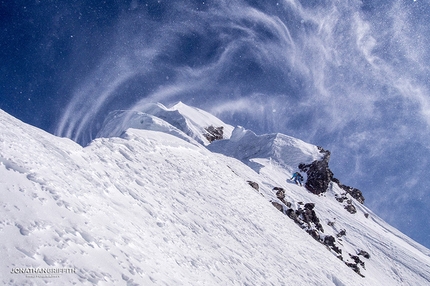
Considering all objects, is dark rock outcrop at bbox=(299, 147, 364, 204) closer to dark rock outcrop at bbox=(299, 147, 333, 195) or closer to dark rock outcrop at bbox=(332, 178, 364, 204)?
dark rock outcrop at bbox=(299, 147, 333, 195)

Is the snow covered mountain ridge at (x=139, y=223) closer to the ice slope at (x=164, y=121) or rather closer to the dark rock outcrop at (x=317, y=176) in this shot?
the dark rock outcrop at (x=317, y=176)

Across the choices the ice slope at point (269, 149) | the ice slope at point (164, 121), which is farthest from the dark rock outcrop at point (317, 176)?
the ice slope at point (164, 121)

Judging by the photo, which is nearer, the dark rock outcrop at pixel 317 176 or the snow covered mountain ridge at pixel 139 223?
the snow covered mountain ridge at pixel 139 223

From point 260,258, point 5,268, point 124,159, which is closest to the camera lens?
point 5,268

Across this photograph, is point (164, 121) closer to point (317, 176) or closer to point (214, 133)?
point (214, 133)

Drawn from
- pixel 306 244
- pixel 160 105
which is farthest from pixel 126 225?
pixel 160 105

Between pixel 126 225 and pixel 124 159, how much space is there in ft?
17.6

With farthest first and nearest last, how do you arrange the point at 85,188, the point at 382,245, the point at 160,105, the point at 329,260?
the point at 160,105, the point at 382,245, the point at 329,260, the point at 85,188

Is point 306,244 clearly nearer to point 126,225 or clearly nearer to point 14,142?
point 126,225

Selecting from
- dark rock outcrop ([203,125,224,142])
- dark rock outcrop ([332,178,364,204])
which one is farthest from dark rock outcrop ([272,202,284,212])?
dark rock outcrop ([203,125,224,142])

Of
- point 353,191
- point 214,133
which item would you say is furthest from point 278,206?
point 214,133

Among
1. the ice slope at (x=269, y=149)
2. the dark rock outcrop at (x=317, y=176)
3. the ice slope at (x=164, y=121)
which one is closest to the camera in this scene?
the dark rock outcrop at (x=317, y=176)

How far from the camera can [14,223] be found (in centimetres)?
480

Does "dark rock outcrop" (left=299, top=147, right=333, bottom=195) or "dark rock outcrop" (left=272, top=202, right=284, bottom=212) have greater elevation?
"dark rock outcrop" (left=299, top=147, right=333, bottom=195)
